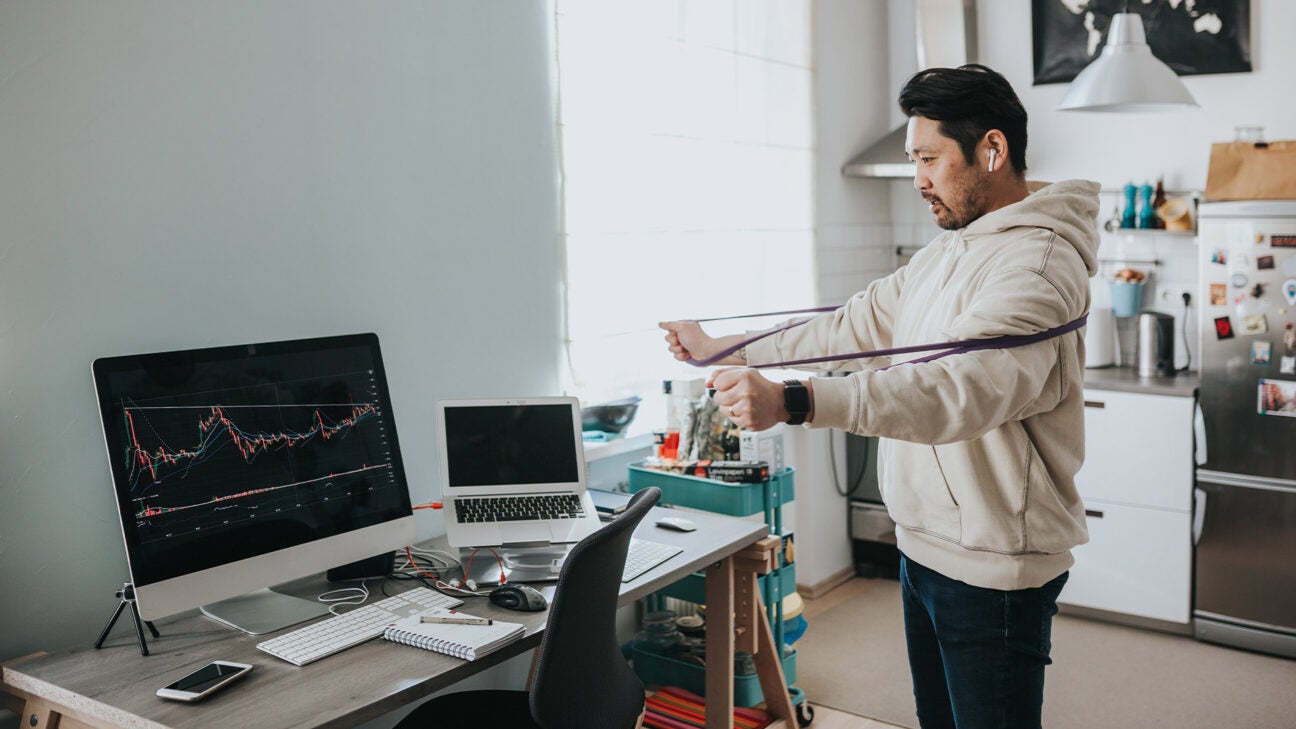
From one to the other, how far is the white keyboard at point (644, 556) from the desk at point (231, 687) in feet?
0.31

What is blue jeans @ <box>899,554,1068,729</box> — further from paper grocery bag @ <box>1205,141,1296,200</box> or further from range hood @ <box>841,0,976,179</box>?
range hood @ <box>841,0,976,179</box>

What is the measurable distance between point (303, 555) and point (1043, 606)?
1.39 meters

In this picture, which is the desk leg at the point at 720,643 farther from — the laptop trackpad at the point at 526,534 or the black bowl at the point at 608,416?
the black bowl at the point at 608,416

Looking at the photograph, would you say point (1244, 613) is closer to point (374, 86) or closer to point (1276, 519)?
point (1276, 519)

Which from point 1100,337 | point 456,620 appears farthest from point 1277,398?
point 456,620

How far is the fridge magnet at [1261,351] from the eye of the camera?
3.56 meters

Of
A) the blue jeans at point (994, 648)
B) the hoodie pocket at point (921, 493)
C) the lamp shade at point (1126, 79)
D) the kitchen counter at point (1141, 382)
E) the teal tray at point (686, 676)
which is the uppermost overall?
the lamp shade at point (1126, 79)

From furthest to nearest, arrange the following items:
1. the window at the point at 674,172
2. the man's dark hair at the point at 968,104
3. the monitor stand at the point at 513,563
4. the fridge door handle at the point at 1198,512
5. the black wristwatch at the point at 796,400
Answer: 1. the fridge door handle at the point at 1198,512
2. the window at the point at 674,172
3. the monitor stand at the point at 513,563
4. the man's dark hair at the point at 968,104
5. the black wristwatch at the point at 796,400

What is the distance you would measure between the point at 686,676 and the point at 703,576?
1.13 ft

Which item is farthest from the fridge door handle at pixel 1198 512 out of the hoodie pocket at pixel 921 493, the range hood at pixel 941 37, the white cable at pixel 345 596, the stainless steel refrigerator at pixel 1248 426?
the white cable at pixel 345 596

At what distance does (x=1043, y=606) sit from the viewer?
6.13 ft

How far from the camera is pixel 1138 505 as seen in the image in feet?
12.6

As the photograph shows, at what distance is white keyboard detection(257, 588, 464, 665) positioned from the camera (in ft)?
6.10

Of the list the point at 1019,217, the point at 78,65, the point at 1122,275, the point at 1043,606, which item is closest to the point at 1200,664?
the point at 1122,275
